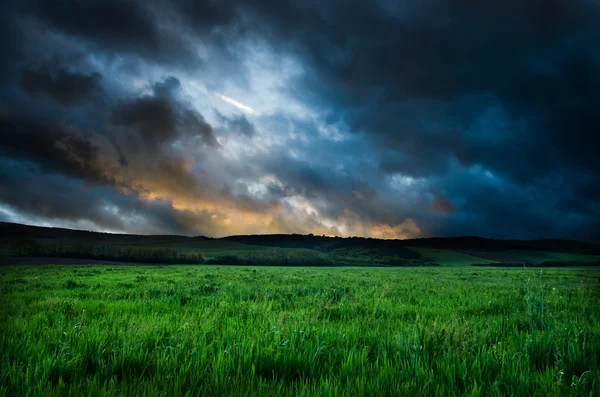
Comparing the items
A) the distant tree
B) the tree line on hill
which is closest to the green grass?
the tree line on hill

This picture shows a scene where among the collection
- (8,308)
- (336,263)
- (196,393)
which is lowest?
(336,263)

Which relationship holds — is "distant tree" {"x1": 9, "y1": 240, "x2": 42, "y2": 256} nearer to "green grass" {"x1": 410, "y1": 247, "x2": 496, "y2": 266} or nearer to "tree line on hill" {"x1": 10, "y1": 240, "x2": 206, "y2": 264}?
"tree line on hill" {"x1": 10, "y1": 240, "x2": 206, "y2": 264}

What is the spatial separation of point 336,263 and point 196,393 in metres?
89.9

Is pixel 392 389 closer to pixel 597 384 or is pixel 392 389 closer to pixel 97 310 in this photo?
pixel 597 384

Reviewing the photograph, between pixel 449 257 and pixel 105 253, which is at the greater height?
pixel 105 253

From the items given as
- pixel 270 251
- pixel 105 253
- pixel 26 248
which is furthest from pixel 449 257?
pixel 26 248

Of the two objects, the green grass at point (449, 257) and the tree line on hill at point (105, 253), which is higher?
the tree line on hill at point (105, 253)

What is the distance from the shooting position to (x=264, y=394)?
2.60m

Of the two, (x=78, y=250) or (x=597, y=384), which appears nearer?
(x=597, y=384)

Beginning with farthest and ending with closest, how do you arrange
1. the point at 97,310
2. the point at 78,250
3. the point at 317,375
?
the point at 78,250 < the point at 97,310 < the point at 317,375

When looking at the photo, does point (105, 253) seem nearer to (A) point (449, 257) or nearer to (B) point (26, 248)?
(B) point (26, 248)

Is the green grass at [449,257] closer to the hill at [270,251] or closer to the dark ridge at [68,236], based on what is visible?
the hill at [270,251]

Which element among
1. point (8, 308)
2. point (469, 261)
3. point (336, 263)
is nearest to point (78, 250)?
point (336, 263)

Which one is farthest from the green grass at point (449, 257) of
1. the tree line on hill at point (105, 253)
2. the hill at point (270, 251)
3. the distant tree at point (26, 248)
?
the distant tree at point (26, 248)
